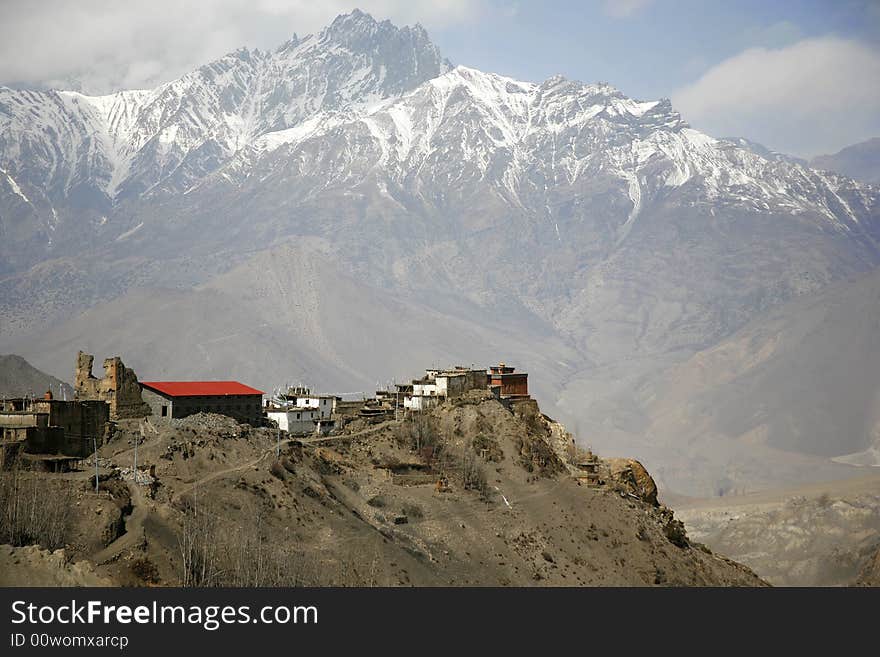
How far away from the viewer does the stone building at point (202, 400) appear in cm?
9794

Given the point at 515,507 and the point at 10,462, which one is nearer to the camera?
the point at 10,462

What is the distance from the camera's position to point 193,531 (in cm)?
7181

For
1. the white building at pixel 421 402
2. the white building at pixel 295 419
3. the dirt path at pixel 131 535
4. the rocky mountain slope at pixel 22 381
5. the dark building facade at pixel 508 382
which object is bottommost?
the dirt path at pixel 131 535

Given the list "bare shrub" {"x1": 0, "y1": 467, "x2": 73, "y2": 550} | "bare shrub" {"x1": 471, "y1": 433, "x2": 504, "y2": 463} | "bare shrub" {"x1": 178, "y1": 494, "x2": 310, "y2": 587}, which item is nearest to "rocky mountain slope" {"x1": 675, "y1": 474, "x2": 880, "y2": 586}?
"bare shrub" {"x1": 471, "y1": 433, "x2": 504, "y2": 463}

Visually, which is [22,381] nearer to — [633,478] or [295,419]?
[295,419]

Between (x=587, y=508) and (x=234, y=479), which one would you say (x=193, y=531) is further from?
(x=587, y=508)

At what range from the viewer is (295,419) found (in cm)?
10769

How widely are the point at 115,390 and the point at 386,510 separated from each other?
20152mm

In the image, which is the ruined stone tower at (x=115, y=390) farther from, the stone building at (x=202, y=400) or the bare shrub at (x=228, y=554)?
the bare shrub at (x=228, y=554)

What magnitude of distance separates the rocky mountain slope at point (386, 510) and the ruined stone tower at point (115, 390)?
275 cm

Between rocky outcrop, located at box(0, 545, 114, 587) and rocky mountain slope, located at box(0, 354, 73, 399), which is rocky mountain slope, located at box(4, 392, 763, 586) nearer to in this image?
rocky outcrop, located at box(0, 545, 114, 587)

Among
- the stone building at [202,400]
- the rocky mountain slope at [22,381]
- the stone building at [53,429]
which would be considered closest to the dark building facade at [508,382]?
the stone building at [202,400]
